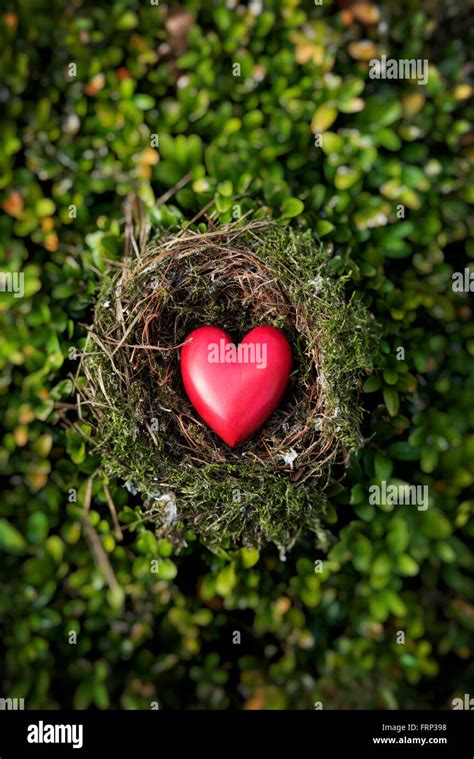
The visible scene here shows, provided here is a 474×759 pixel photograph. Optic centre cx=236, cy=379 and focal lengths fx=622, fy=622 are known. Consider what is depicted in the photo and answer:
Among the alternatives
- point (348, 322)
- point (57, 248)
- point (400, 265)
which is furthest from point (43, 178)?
point (400, 265)

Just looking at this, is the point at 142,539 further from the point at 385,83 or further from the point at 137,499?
the point at 385,83

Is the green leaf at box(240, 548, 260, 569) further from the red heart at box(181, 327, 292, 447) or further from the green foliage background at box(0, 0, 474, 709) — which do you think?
the red heart at box(181, 327, 292, 447)

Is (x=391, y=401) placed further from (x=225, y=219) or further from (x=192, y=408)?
(x=225, y=219)

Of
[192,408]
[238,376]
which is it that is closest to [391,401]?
[238,376]

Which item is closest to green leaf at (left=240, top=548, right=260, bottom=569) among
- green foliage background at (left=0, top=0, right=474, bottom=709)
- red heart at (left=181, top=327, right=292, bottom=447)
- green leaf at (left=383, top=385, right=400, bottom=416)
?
green foliage background at (left=0, top=0, right=474, bottom=709)

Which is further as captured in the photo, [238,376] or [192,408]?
[192,408]

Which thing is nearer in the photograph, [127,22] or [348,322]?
[348,322]
